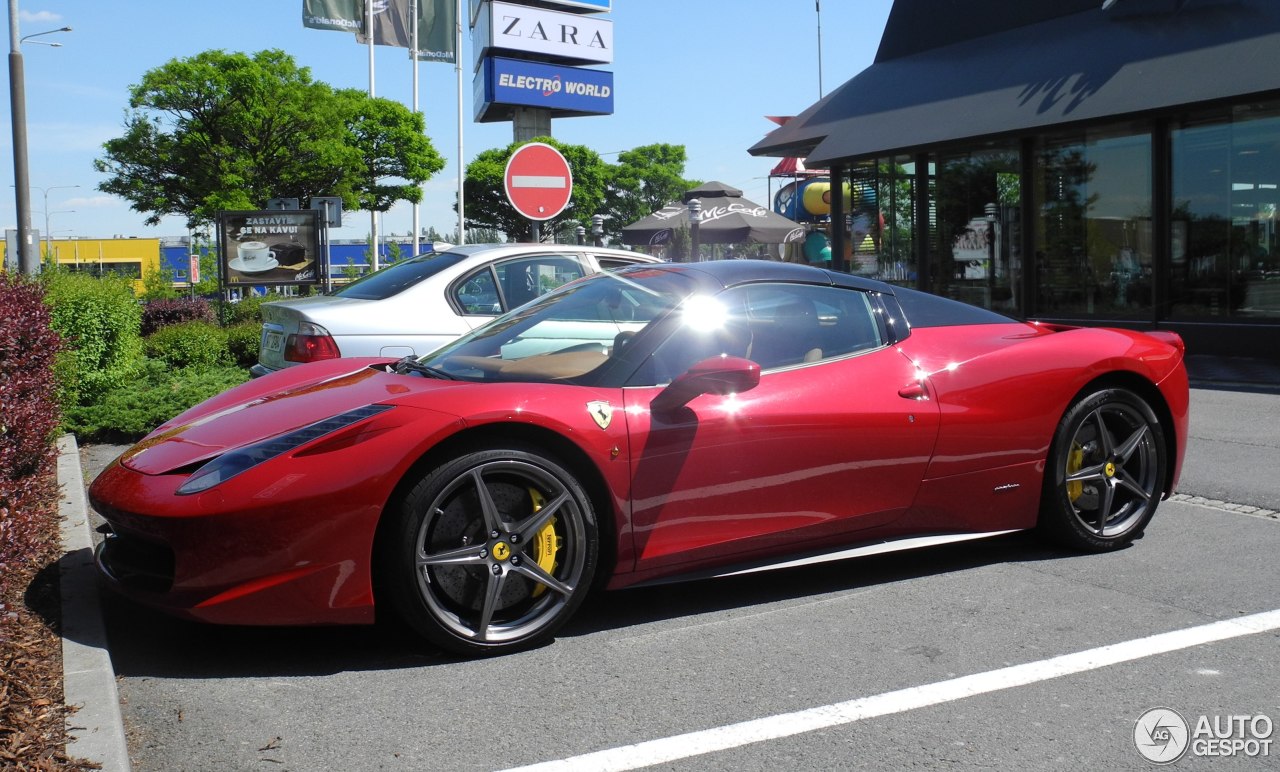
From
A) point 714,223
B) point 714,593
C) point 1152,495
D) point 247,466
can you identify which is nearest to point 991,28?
point 714,223

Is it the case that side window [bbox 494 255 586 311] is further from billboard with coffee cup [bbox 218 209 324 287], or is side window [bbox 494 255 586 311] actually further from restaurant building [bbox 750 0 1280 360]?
restaurant building [bbox 750 0 1280 360]

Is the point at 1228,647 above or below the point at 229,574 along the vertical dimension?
below

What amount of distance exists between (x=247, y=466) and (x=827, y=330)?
2.24m

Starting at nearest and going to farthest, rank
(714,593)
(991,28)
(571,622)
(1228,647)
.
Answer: (1228,647) → (571,622) → (714,593) → (991,28)

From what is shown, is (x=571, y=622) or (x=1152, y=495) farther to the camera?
(x=1152, y=495)

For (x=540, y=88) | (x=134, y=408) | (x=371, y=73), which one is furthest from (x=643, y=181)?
(x=134, y=408)

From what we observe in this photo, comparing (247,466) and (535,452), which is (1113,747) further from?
(247,466)

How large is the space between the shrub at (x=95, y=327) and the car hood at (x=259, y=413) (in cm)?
511

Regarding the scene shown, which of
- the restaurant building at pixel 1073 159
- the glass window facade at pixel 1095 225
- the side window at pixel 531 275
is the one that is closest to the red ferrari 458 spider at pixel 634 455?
the side window at pixel 531 275

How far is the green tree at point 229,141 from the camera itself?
88.1 ft

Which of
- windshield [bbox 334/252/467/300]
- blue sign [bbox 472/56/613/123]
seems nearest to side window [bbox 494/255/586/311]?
windshield [bbox 334/252/467/300]

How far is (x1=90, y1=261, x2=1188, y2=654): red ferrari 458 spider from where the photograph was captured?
11.7 ft

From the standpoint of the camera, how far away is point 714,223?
2831 cm

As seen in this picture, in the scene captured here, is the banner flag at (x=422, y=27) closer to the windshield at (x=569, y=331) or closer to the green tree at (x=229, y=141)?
the green tree at (x=229, y=141)
